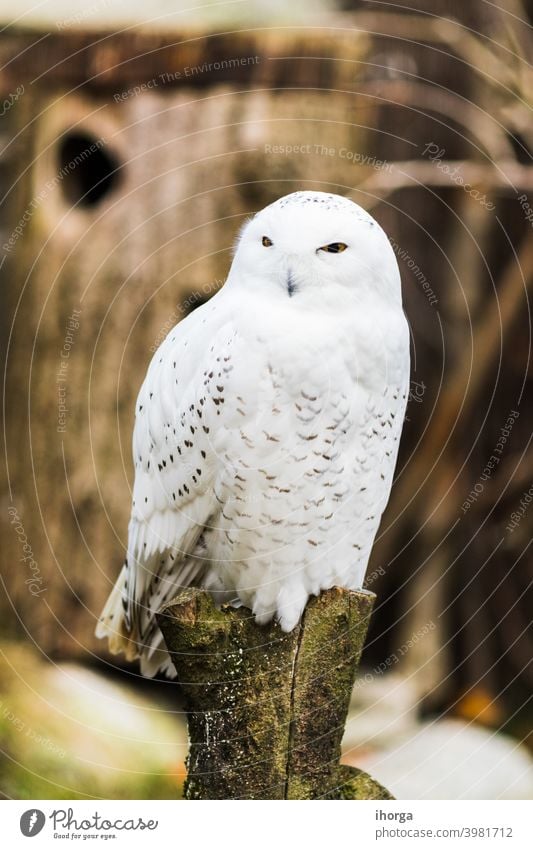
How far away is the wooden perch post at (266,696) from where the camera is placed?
4.64 feet

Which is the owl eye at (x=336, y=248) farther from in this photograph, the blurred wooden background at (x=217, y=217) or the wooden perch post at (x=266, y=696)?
the blurred wooden background at (x=217, y=217)

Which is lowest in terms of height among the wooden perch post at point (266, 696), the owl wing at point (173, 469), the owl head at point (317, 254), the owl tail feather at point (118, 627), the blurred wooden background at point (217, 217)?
the wooden perch post at point (266, 696)

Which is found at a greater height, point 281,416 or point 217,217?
point 217,217

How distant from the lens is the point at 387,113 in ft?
7.47

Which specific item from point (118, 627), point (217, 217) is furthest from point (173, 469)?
point (217, 217)

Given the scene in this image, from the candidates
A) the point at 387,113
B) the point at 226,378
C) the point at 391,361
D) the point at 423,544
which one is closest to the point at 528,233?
the point at 387,113

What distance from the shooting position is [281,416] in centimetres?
145

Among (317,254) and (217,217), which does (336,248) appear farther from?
(217,217)

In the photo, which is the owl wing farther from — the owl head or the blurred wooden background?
the blurred wooden background

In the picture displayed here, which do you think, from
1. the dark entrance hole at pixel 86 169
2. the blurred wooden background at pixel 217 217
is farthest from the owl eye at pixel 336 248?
the dark entrance hole at pixel 86 169

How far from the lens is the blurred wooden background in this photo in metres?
2.15

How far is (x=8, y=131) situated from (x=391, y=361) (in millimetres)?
1167

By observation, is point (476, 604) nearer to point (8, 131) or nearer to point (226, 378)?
point (226, 378)

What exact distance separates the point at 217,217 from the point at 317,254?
2.75ft
